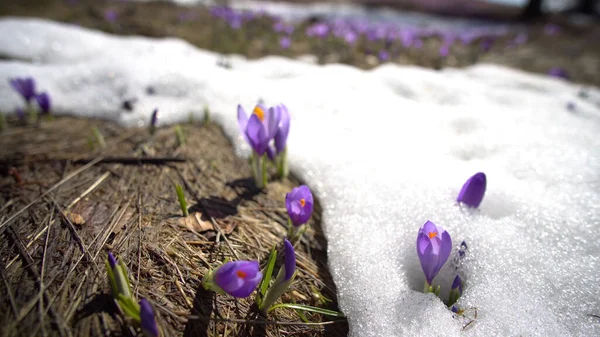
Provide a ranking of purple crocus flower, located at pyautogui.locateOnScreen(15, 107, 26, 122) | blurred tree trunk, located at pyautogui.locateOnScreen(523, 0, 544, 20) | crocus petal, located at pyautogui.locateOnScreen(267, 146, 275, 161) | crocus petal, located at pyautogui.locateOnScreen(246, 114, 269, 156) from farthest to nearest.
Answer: blurred tree trunk, located at pyautogui.locateOnScreen(523, 0, 544, 20) → purple crocus flower, located at pyautogui.locateOnScreen(15, 107, 26, 122) → crocus petal, located at pyautogui.locateOnScreen(267, 146, 275, 161) → crocus petal, located at pyautogui.locateOnScreen(246, 114, 269, 156)

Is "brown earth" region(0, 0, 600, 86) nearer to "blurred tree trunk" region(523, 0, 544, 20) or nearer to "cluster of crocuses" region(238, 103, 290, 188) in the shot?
A: "cluster of crocuses" region(238, 103, 290, 188)

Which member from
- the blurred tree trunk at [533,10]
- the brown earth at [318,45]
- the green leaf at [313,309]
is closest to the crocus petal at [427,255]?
the green leaf at [313,309]

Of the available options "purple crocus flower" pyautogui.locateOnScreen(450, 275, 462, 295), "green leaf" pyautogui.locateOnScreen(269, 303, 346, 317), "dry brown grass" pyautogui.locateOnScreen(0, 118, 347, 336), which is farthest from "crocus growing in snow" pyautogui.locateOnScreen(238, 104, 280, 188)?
"purple crocus flower" pyautogui.locateOnScreen(450, 275, 462, 295)

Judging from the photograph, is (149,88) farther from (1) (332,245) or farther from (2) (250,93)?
(1) (332,245)

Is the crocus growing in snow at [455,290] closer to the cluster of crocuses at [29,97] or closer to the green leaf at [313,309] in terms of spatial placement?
the green leaf at [313,309]

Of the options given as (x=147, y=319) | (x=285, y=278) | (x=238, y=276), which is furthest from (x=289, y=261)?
(x=147, y=319)

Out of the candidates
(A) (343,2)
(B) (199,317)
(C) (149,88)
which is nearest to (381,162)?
(B) (199,317)

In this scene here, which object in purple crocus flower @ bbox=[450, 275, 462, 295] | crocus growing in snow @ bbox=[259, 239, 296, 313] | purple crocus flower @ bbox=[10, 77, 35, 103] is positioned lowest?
purple crocus flower @ bbox=[450, 275, 462, 295]
